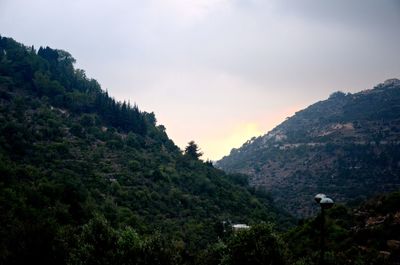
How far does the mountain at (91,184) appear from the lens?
30016mm

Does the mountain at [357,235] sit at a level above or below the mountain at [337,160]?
below

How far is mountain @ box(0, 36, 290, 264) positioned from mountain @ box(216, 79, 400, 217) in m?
24.0

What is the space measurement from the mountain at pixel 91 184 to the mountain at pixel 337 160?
24.0 meters

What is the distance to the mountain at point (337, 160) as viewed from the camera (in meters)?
118

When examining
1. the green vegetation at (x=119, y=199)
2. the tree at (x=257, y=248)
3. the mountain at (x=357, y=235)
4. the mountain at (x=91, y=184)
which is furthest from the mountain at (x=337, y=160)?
the tree at (x=257, y=248)

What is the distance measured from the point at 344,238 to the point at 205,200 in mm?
43576

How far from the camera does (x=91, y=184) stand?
6706 centimetres

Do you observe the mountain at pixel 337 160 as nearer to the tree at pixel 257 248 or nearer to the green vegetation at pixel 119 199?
the green vegetation at pixel 119 199

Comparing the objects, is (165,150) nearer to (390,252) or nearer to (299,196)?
(299,196)

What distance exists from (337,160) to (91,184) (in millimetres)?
100182

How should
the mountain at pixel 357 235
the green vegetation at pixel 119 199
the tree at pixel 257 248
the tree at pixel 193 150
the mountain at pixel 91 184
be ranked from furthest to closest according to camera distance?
1. the tree at pixel 193 150
2. the mountain at pixel 357 235
3. the mountain at pixel 91 184
4. the green vegetation at pixel 119 199
5. the tree at pixel 257 248

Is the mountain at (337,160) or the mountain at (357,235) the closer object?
the mountain at (357,235)

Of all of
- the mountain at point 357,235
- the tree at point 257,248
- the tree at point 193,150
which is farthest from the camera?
the tree at point 193,150

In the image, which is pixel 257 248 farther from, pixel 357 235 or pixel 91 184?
pixel 91 184
